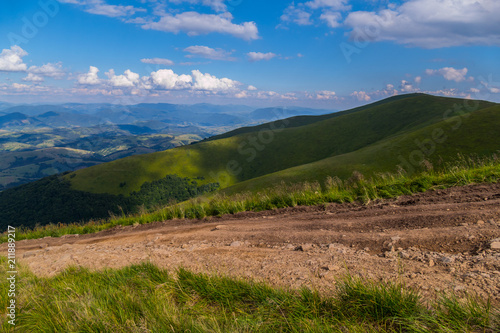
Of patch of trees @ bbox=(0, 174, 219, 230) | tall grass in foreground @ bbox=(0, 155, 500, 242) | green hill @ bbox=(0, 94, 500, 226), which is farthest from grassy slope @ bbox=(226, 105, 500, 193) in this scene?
patch of trees @ bbox=(0, 174, 219, 230)

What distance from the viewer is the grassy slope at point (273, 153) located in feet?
465

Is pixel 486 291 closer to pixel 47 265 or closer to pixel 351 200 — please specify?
pixel 351 200

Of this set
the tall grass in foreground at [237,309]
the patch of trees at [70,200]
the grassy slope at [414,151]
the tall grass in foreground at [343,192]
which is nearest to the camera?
the tall grass in foreground at [237,309]

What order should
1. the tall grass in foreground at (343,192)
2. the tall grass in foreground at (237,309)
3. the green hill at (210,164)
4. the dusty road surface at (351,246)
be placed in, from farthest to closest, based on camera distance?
the green hill at (210,164)
the tall grass in foreground at (343,192)
the dusty road surface at (351,246)
the tall grass in foreground at (237,309)

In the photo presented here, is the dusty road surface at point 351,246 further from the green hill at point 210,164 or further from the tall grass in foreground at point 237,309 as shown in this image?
the green hill at point 210,164

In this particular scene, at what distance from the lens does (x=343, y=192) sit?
10586 millimetres

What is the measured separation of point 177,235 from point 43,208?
168254 millimetres

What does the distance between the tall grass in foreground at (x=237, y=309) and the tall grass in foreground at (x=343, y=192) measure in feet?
21.9

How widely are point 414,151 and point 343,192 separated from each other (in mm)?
64649

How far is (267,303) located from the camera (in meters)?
3.62

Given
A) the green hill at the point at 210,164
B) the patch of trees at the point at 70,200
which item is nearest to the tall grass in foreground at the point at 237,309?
the green hill at the point at 210,164

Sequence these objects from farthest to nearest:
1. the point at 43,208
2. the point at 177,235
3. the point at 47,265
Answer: the point at 43,208 < the point at 177,235 < the point at 47,265

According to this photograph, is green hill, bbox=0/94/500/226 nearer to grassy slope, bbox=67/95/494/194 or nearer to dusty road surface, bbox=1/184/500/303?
grassy slope, bbox=67/95/494/194

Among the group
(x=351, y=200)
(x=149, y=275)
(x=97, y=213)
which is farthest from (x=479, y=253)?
(x=97, y=213)
